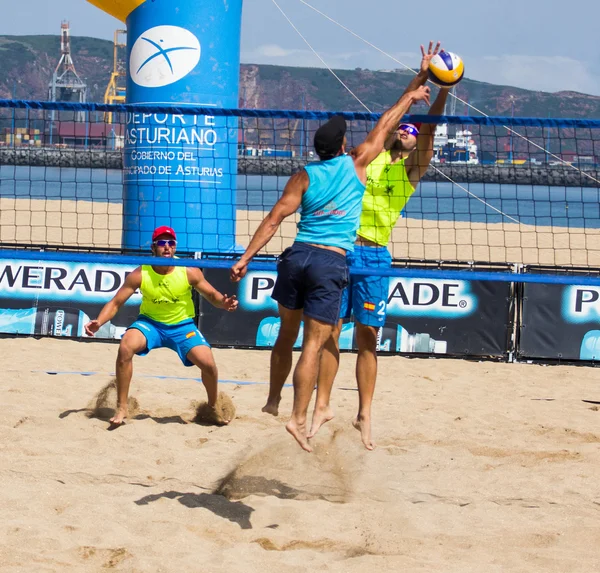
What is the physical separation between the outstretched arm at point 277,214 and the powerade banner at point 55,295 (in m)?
5.07

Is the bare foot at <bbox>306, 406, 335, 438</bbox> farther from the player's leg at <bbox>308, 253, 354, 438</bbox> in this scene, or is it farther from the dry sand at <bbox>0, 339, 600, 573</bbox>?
the dry sand at <bbox>0, 339, 600, 573</bbox>

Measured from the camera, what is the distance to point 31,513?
4.54 m

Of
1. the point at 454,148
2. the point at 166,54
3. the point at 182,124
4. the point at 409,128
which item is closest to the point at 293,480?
the point at 409,128

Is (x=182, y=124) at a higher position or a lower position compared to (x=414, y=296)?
higher

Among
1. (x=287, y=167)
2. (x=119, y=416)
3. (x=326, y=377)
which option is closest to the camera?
(x=326, y=377)

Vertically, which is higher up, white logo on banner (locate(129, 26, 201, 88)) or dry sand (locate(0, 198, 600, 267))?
white logo on banner (locate(129, 26, 201, 88))

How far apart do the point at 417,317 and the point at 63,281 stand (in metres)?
A: 3.83

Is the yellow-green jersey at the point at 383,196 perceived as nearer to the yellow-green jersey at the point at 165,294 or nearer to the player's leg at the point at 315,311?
the player's leg at the point at 315,311

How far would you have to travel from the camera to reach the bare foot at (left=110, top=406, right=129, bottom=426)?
656cm

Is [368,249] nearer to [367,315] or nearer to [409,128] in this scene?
[367,315]

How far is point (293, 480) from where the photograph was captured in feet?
18.2

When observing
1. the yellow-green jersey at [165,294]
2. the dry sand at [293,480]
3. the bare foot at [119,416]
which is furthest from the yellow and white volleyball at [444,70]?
the bare foot at [119,416]

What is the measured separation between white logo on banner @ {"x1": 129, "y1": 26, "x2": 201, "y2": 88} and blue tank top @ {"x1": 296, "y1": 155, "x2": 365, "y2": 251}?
16.9ft

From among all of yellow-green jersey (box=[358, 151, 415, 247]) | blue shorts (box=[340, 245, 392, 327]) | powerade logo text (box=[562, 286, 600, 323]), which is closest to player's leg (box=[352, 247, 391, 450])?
blue shorts (box=[340, 245, 392, 327])
